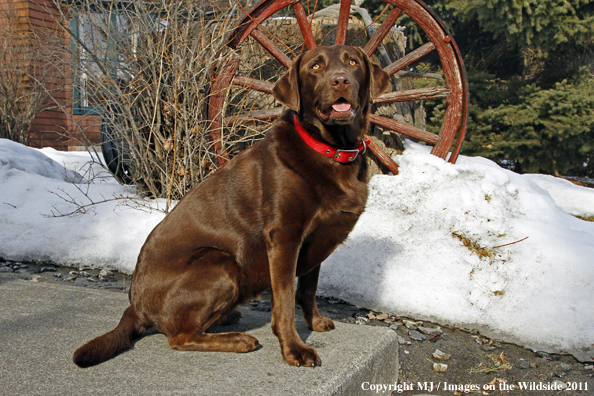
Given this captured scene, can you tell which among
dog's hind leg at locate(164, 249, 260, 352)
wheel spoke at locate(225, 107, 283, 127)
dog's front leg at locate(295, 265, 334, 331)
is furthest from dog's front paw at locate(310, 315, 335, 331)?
wheel spoke at locate(225, 107, 283, 127)

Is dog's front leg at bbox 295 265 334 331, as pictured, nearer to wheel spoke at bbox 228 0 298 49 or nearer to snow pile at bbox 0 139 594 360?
snow pile at bbox 0 139 594 360

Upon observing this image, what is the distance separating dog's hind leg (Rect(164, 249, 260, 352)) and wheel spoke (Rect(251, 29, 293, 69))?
125 inches

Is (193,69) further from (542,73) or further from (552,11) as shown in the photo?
(542,73)

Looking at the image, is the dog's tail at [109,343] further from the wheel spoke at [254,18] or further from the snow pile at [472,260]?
the wheel spoke at [254,18]

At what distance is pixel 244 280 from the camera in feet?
6.64

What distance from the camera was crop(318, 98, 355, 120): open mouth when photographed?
6.74 ft

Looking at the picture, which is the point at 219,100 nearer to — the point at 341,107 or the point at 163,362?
the point at 341,107

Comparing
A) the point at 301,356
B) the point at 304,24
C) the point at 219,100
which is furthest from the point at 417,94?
the point at 301,356

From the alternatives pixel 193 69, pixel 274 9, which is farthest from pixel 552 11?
pixel 193 69

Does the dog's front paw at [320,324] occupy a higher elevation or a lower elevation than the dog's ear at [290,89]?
lower

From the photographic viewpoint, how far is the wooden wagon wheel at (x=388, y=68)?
174 inches

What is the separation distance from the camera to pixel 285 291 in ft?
6.22

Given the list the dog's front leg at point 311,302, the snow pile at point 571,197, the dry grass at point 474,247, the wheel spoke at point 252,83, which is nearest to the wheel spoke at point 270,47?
the wheel spoke at point 252,83

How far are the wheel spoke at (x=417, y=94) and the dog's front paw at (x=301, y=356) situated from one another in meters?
3.16
